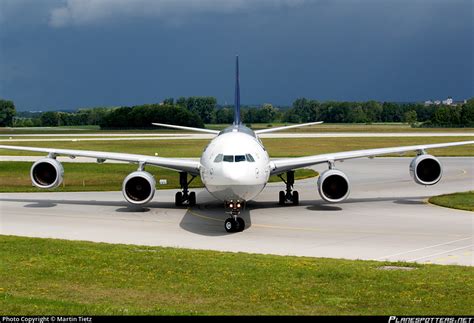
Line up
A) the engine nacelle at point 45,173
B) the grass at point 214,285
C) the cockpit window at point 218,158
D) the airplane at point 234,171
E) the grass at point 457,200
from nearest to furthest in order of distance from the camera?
the grass at point 214,285 → the airplane at point 234,171 → the cockpit window at point 218,158 → the grass at point 457,200 → the engine nacelle at point 45,173

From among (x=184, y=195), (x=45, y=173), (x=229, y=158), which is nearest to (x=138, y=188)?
(x=184, y=195)

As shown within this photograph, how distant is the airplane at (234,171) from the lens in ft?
79.7

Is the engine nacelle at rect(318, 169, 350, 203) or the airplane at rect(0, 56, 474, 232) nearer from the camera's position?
the airplane at rect(0, 56, 474, 232)

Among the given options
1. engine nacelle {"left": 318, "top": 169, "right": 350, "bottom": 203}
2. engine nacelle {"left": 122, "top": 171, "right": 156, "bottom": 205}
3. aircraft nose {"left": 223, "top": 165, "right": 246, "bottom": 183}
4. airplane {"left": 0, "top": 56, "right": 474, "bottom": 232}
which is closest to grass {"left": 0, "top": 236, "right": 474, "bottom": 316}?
aircraft nose {"left": 223, "top": 165, "right": 246, "bottom": 183}

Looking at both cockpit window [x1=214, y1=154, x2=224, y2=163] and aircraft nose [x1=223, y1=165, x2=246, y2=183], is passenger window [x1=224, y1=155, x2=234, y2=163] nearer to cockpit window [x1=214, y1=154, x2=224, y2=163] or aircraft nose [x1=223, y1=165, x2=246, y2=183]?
cockpit window [x1=214, y1=154, x2=224, y2=163]

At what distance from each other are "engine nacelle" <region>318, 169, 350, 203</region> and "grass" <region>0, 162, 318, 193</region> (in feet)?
44.5

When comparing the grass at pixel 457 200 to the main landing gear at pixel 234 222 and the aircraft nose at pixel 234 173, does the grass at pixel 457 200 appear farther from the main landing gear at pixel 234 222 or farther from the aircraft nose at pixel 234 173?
the aircraft nose at pixel 234 173

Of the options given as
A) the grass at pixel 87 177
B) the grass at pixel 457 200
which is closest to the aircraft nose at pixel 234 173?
the grass at pixel 457 200

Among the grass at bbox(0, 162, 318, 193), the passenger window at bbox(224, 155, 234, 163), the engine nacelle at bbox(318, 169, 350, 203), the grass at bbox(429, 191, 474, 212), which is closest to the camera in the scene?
the passenger window at bbox(224, 155, 234, 163)

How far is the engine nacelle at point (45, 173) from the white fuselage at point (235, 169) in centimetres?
885

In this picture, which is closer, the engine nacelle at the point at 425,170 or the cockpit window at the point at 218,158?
the cockpit window at the point at 218,158

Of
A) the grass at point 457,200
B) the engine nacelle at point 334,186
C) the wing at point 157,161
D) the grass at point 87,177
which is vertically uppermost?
the wing at point 157,161

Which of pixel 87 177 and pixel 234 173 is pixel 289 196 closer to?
pixel 234 173

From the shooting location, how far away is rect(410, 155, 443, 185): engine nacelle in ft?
105
